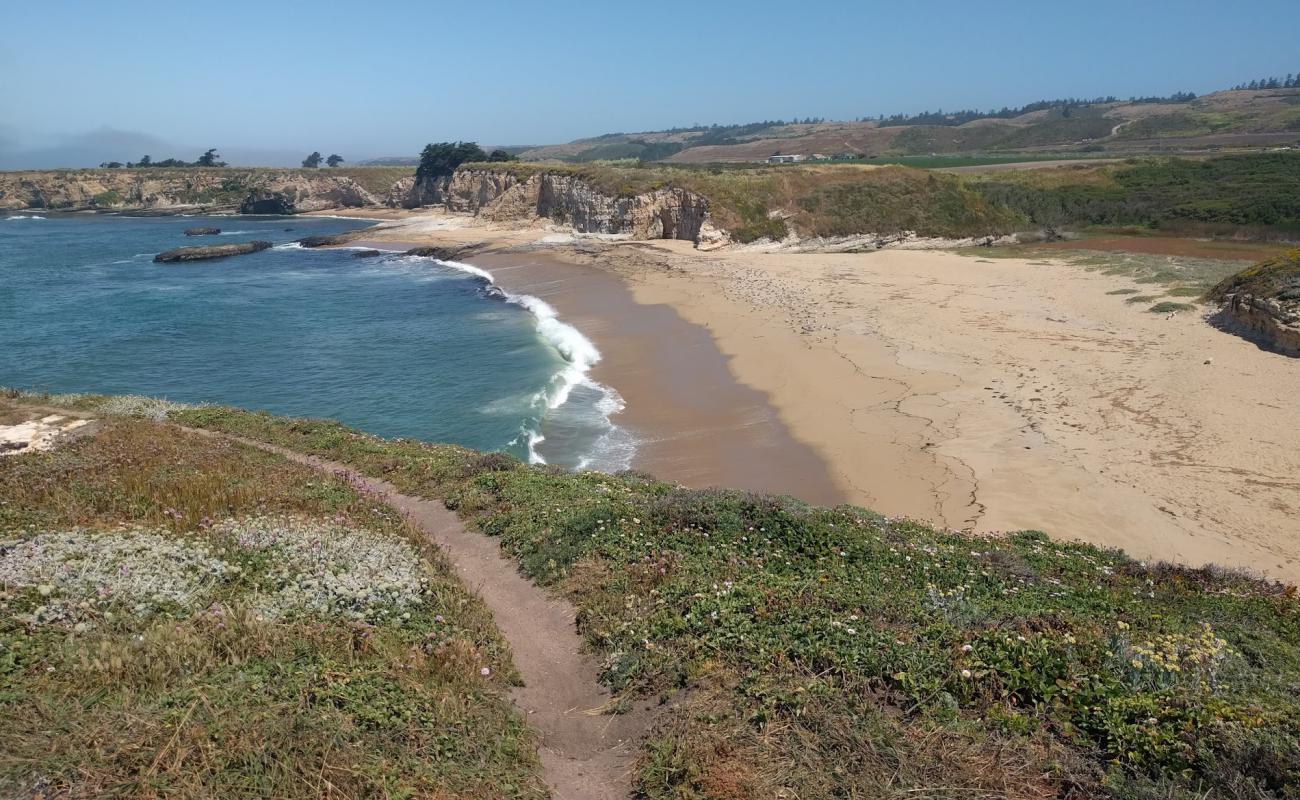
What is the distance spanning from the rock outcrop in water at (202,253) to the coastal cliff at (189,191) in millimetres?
36770

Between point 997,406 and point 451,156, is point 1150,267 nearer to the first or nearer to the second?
point 997,406

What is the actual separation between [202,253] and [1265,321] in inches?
2552

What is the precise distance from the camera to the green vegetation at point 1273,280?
22.8m

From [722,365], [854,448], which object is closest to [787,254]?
[722,365]

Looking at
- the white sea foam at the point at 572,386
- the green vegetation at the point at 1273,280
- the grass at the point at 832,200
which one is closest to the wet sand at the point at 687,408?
the white sea foam at the point at 572,386

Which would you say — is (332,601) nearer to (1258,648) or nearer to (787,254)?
(1258,648)

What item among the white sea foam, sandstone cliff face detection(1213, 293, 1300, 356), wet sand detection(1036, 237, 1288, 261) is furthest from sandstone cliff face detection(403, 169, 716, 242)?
sandstone cliff face detection(1213, 293, 1300, 356)

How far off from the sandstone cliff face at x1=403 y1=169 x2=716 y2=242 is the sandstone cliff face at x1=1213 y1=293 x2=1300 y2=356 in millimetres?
30284

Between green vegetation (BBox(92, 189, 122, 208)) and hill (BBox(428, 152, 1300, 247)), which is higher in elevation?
green vegetation (BBox(92, 189, 122, 208))

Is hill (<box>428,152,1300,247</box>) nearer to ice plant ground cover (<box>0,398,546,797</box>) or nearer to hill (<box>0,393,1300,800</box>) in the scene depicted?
hill (<box>0,393,1300,800</box>)

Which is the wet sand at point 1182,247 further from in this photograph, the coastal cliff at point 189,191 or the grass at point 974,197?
the coastal cliff at point 189,191

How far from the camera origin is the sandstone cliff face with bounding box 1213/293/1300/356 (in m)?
21.6

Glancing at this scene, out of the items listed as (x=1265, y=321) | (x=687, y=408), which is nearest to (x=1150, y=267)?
(x=1265, y=321)

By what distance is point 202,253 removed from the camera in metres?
56.5
